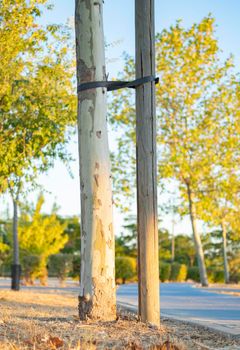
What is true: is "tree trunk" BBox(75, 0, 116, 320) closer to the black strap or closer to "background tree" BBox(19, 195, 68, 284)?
the black strap

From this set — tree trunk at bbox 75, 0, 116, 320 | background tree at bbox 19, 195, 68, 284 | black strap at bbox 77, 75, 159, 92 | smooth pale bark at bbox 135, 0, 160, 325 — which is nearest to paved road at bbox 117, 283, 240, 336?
smooth pale bark at bbox 135, 0, 160, 325

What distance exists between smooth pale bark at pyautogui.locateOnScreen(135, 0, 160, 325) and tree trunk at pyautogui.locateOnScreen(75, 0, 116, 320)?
359 mm

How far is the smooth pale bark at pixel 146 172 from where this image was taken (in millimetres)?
7078

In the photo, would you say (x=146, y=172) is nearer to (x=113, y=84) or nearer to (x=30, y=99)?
(x=113, y=84)

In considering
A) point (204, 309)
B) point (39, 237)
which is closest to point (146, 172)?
point (204, 309)

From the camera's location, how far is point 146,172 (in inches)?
285

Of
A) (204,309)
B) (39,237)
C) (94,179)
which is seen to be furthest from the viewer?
(39,237)

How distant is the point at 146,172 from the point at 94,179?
24.6 inches

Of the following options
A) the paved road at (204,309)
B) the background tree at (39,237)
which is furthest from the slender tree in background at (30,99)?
the background tree at (39,237)

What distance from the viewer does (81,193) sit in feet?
23.2

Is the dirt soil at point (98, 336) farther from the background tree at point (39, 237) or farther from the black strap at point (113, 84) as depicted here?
the background tree at point (39, 237)

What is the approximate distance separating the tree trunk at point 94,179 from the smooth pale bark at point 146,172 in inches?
14.1

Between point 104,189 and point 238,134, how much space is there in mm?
15913

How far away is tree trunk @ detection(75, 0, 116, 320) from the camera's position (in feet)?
22.4
